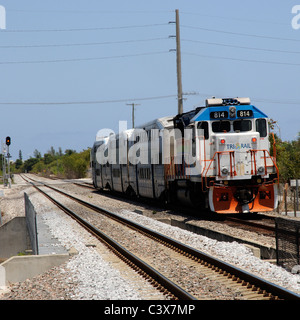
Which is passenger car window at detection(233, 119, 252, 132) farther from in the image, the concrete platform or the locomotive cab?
the concrete platform

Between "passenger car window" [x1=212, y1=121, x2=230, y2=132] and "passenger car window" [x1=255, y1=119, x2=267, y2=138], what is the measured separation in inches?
38.6

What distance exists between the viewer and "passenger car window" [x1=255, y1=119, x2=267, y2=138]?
16.2 metres

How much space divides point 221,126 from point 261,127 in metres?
1.33

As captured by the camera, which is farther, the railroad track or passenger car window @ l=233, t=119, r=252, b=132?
→ passenger car window @ l=233, t=119, r=252, b=132

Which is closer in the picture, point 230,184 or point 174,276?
point 174,276

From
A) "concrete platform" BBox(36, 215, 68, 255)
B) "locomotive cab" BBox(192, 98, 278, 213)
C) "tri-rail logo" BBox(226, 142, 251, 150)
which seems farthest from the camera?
"tri-rail logo" BBox(226, 142, 251, 150)

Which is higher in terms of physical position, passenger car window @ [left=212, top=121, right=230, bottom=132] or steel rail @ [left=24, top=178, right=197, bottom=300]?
passenger car window @ [left=212, top=121, right=230, bottom=132]

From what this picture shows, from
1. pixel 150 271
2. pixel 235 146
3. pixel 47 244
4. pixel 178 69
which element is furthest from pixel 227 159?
pixel 178 69

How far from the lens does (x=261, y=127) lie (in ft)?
53.4

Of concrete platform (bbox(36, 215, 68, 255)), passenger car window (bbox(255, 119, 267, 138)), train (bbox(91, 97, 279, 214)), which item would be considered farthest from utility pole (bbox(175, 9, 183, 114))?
concrete platform (bbox(36, 215, 68, 255))
